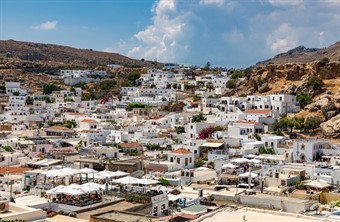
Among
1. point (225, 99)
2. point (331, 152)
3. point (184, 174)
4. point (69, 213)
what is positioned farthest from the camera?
point (225, 99)

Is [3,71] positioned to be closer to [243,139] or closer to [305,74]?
[305,74]

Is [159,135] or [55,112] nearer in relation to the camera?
[159,135]

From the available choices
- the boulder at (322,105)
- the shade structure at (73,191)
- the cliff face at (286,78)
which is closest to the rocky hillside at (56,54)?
the cliff face at (286,78)

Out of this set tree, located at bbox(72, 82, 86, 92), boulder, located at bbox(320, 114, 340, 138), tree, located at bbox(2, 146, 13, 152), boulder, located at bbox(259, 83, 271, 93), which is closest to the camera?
tree, located at bbox(2, 146, 13, 152)

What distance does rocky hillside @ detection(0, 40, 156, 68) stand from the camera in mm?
159250

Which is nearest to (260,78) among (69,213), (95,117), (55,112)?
(95,117)

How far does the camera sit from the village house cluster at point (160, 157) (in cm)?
2619

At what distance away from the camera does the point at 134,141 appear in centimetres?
5375

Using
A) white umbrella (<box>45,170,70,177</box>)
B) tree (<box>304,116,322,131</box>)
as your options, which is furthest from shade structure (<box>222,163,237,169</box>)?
tree (<box>304,116,322,131</box>)

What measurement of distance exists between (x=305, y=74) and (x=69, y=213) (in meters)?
54.6

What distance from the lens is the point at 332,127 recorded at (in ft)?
174

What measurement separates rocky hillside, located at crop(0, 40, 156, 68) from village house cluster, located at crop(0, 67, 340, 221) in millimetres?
77227

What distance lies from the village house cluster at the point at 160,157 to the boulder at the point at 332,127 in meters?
5.21

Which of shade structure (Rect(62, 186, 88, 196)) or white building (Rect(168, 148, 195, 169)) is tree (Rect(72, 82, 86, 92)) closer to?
white building (Rect(168, 148, 195, 169))
